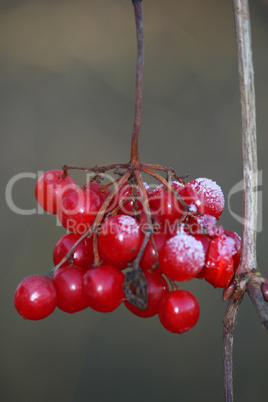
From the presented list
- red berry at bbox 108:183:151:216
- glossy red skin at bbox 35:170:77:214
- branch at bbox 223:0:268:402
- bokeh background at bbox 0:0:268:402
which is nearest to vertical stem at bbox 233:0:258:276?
branch at bbox 223:0:268:402

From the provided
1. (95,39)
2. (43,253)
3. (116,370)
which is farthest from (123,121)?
(116,370)

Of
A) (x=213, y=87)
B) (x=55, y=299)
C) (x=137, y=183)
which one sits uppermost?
(x=213, y=87)

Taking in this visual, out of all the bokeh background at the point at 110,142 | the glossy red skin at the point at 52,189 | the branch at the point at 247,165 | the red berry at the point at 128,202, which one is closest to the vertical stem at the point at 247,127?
the branch at the point at 247,165

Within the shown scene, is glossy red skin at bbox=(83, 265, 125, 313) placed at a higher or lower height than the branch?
lower

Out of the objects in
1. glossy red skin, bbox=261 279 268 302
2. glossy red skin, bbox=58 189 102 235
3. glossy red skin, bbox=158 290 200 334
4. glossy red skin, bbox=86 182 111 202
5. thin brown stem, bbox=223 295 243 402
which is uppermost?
glossy red skin, bbox=86 182 111 202

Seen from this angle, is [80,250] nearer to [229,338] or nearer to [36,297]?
[36,297]

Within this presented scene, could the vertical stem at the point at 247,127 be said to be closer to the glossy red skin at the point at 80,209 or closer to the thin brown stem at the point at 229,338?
the thin brown stem at the point at 229,338

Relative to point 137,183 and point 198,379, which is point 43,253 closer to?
point 198,379

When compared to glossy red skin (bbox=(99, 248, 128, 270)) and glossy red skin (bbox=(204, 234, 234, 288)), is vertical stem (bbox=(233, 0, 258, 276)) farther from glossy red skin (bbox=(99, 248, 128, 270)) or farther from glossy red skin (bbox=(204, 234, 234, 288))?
glossy red skin (bbox=(99, 248, 128, 270))
